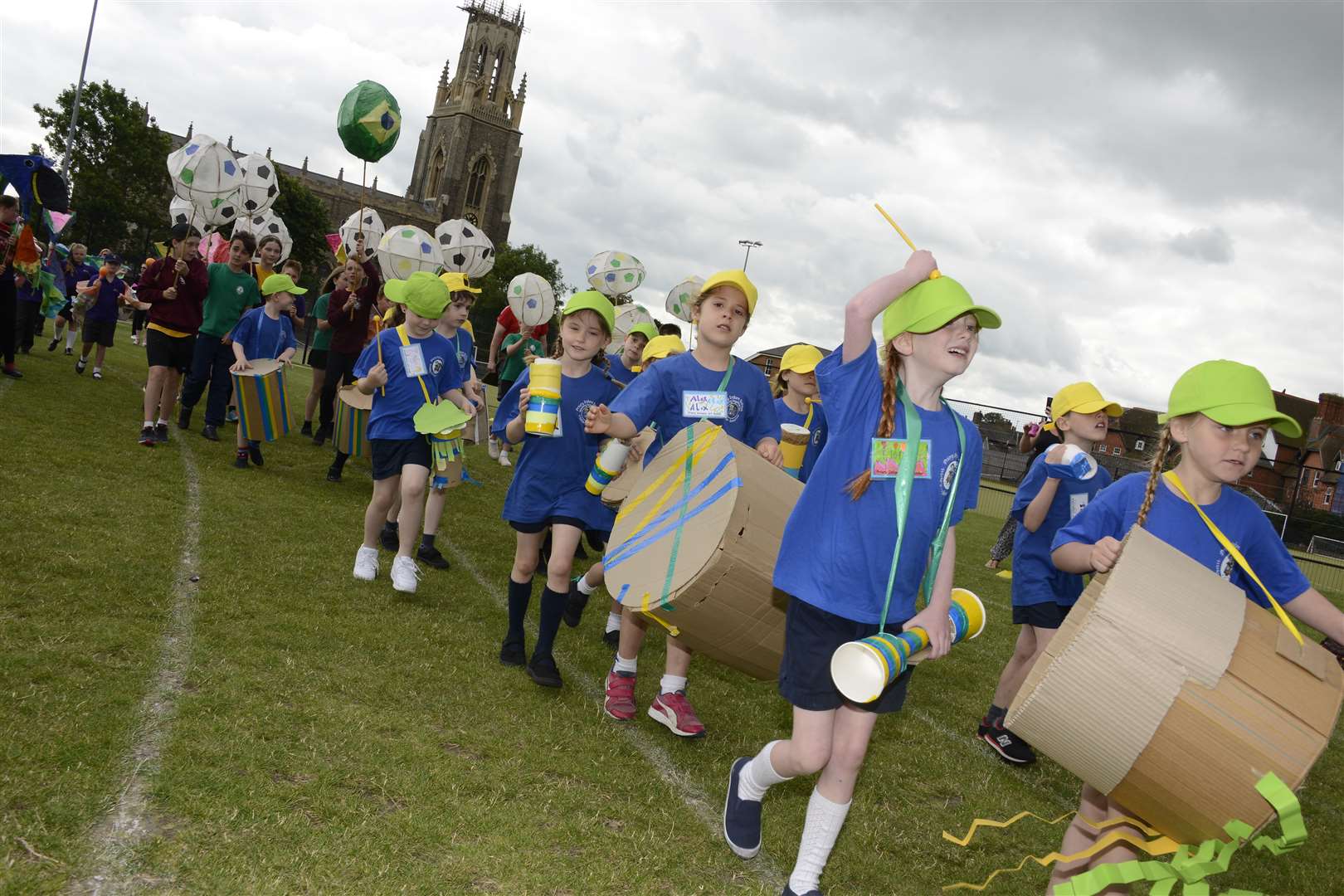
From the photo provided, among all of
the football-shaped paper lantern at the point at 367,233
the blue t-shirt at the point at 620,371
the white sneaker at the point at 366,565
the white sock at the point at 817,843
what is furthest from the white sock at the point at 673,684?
the football-shaped paper lantern at the point at 367,233

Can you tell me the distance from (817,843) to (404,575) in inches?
157

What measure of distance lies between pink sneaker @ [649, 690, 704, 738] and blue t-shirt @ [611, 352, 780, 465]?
3.87 feet

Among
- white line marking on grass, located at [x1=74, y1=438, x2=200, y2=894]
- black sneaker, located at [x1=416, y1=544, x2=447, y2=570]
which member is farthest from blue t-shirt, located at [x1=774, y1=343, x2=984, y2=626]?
black sneaker, located at [x1=416, y1=544, x2=447, y2=570]

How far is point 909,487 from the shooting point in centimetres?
326

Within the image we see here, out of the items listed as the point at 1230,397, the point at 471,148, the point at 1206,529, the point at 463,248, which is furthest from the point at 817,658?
the point at 471,148

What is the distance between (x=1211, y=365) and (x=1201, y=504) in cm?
48

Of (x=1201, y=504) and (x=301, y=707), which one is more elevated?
(x=1201, y=504)

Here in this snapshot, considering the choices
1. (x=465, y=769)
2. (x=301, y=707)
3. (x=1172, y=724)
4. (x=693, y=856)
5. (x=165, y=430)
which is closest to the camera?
(x=1172, y=724)

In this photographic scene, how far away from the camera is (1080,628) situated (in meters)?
2.73

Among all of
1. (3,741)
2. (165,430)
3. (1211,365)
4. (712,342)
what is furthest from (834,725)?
(165,430)

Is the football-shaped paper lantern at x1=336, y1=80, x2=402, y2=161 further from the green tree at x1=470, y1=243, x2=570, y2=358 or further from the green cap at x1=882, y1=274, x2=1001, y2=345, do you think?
the green tree at x1=470, y1=243, x2=570, y2=358

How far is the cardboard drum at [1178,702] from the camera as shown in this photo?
8.59 ft

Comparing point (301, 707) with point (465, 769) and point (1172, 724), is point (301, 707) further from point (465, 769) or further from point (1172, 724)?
point (1172, 724)

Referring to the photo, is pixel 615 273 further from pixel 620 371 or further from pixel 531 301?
A: pixel 620 371
